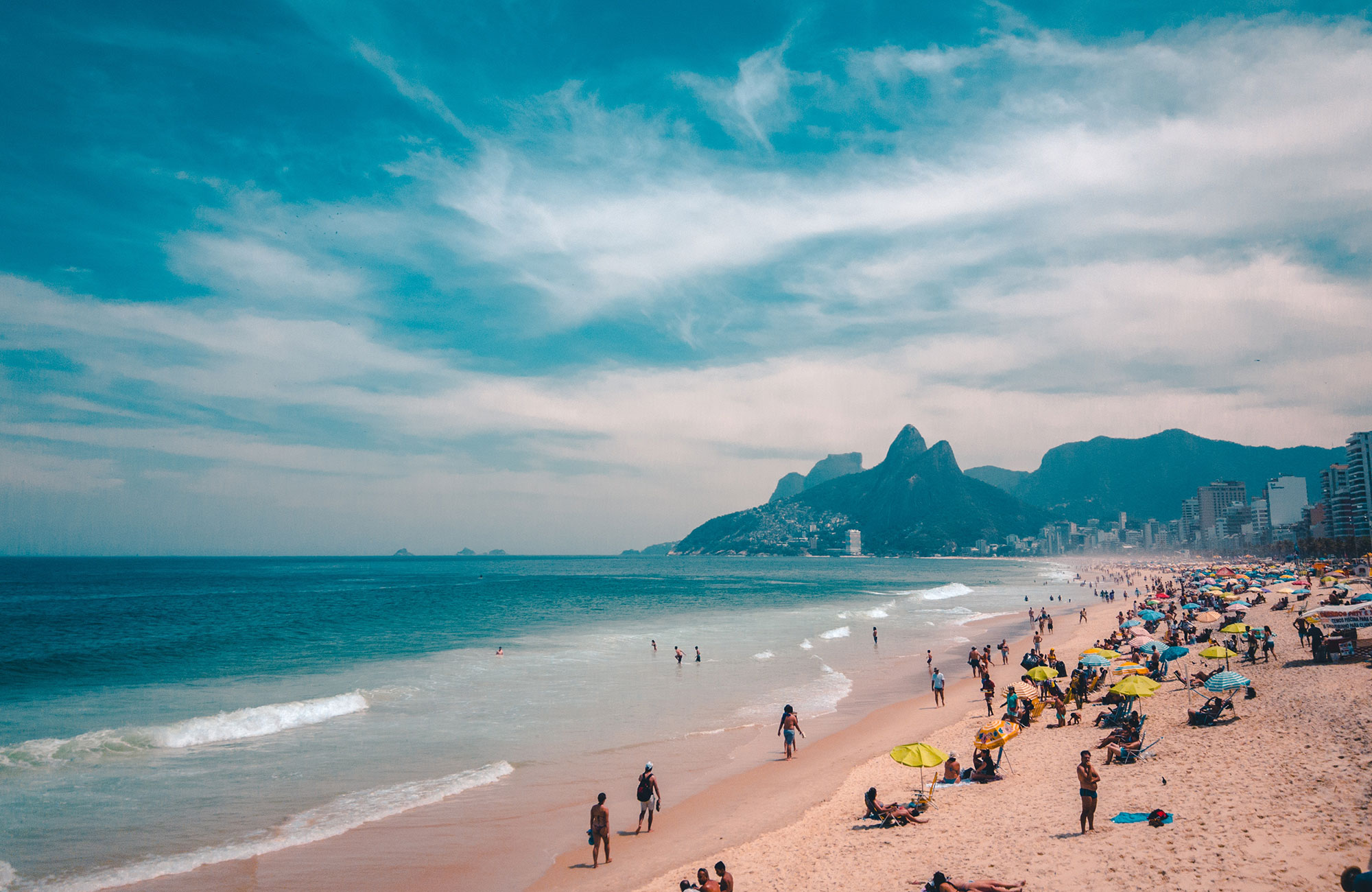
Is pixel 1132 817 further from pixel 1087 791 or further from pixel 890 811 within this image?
pixel 890 811

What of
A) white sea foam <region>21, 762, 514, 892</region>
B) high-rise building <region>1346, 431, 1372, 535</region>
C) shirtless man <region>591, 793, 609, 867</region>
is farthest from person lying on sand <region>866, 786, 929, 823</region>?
high-rise building <region>1346, 431, 1372, 535</region>

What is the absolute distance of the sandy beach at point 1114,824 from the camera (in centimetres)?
902

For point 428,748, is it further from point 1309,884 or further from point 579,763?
point 1309,884

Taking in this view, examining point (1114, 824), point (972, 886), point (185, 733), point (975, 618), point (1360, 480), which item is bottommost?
point (975, 618)

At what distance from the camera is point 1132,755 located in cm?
1402

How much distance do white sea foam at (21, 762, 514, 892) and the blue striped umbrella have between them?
16553 mm

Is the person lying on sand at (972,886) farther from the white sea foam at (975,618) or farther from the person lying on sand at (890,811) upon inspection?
the white sea foam at (975,618)

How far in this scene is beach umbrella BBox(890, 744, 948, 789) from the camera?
41.2 feet

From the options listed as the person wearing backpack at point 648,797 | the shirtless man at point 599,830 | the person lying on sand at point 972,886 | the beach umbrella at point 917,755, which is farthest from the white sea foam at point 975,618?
the person lying on sand at point 972,886

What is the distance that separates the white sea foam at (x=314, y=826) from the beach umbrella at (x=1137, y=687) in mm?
14748

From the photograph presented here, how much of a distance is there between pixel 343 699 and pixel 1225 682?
26774 mm

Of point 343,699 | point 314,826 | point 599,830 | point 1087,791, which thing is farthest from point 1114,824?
point 343,699

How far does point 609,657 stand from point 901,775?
2182 centimetres

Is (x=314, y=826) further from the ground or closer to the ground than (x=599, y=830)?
closer to the ground
